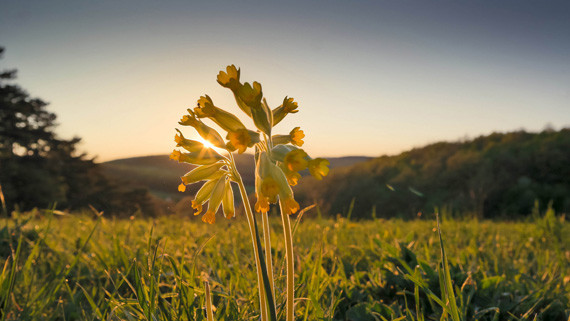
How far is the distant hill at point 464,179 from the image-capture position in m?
10.6

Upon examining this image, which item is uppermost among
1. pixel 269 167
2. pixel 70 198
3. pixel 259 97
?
pixel 259 97

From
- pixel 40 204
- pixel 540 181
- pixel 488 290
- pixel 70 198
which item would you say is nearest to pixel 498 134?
pixel 540 181

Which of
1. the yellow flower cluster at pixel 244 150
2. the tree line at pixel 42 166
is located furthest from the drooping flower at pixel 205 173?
the tree line at pixel 42 166

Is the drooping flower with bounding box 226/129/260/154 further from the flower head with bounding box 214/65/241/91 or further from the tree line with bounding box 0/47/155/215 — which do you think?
the tree line with bounding box 0/47/155/215

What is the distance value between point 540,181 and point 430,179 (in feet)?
9.58

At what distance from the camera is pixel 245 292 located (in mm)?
1985

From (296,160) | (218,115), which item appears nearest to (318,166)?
(296,160)

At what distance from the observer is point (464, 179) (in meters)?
11.7

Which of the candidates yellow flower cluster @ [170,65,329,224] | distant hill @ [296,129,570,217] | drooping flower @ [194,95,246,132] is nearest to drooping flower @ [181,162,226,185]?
yellow flower cluster @ [170,65,329,224]

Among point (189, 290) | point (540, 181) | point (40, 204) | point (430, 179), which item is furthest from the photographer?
point (40, 204)

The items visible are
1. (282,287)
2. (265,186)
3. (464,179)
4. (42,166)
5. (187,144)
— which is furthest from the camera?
(42,166)

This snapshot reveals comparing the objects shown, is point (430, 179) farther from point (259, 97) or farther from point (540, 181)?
point (259, 97)

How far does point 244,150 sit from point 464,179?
12.0 meters

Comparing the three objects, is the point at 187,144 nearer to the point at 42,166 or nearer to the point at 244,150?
the point at 244,150
